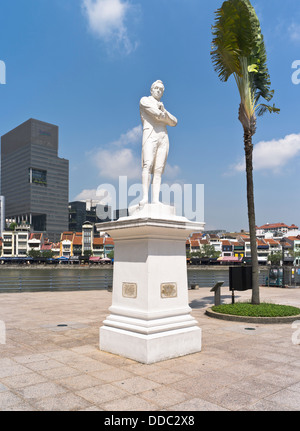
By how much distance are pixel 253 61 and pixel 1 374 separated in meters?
10.7

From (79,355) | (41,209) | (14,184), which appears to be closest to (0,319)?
(79,355)

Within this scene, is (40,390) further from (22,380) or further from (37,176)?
(37,176)

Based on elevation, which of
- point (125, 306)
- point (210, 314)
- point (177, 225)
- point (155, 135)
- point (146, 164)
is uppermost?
point (155, 135)

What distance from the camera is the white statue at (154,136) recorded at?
22.9 ft

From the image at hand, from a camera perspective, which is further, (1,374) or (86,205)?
(86,205)

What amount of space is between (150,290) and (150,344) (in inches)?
34.1

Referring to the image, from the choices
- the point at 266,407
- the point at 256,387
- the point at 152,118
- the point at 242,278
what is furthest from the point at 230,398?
the point at 242,278

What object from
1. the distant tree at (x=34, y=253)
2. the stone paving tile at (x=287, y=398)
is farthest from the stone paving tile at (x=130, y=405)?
the distant tree at (x=34, y=253)

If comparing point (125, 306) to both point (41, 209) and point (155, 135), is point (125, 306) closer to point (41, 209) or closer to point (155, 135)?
point (155, 135)

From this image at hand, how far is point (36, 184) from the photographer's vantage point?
149750 mm

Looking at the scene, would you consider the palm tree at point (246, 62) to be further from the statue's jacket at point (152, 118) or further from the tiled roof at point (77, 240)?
the tiled roof at point (77, 240)

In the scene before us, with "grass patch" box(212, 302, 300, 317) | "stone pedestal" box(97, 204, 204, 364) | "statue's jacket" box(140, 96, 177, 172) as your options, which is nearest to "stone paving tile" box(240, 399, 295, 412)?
"stone pedestal" box(97, 204, 204, 364)
